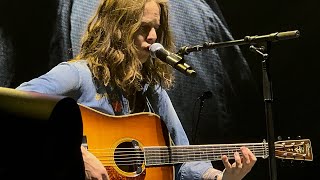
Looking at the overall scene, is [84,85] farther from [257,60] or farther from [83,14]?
[257,60]

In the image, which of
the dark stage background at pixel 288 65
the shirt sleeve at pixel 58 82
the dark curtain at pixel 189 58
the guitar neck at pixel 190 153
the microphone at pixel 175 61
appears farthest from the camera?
the dark stage background at pixel 288 65

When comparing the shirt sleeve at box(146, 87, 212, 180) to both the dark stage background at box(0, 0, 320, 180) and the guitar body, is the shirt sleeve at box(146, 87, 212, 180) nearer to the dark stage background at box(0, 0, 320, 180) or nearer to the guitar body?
the guitar body

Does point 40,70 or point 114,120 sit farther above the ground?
point 40,70

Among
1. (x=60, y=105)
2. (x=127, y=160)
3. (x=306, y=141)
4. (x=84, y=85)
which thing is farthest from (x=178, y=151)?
(x=60, y=105)

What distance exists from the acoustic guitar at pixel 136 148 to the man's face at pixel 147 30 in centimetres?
26

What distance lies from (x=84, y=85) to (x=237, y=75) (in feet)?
3.99

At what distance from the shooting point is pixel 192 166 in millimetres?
2088

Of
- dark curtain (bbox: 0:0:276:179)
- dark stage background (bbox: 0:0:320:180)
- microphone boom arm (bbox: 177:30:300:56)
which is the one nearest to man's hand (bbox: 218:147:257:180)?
microphone boom arm (bbox: 177:30:300:56)

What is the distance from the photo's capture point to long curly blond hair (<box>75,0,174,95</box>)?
1974mm

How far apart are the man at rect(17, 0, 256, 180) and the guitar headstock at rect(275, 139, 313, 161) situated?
236 mm

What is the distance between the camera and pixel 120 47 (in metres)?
2.04

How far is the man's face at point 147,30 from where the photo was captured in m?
2.03

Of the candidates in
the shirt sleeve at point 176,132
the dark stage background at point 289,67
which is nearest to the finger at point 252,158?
the shirt sleeve at point 176,132

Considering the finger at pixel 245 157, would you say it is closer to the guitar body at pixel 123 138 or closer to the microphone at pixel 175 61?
the guitar body at pixel 123 138
